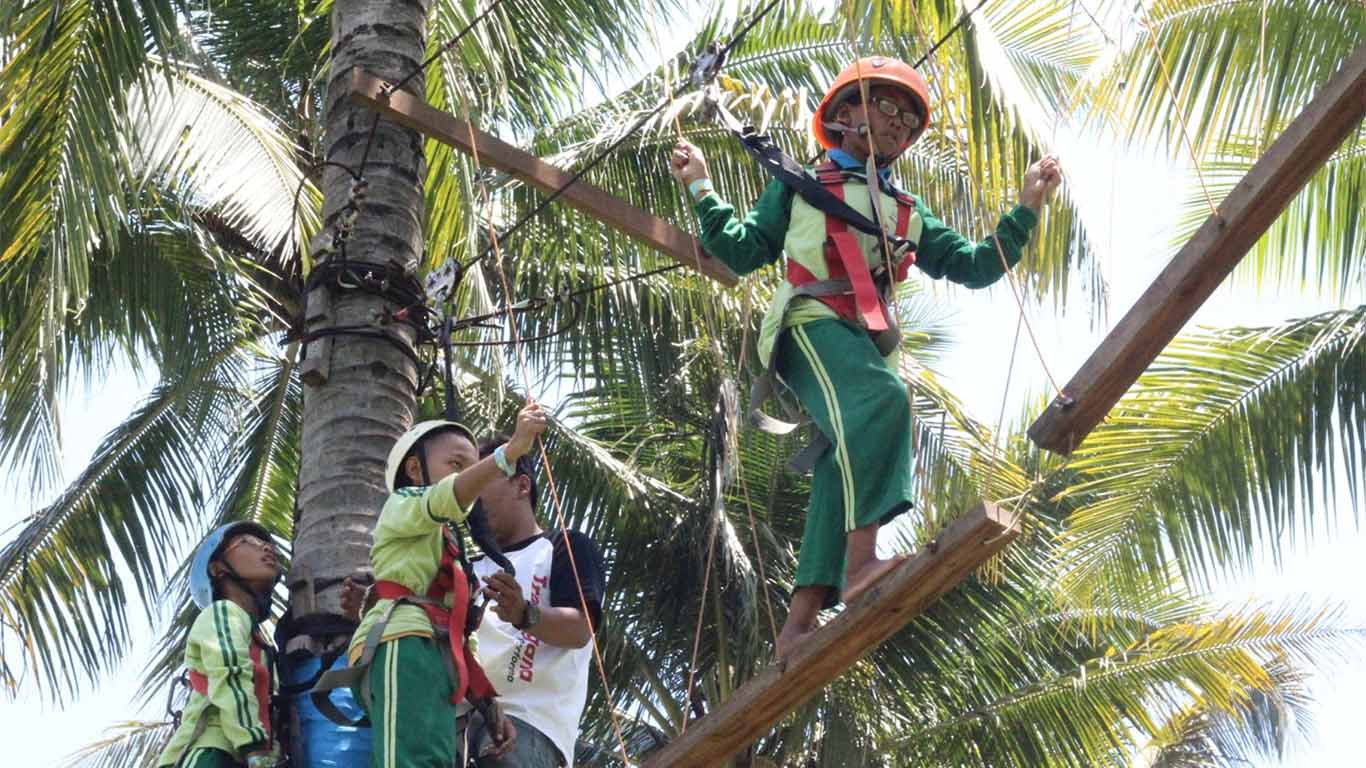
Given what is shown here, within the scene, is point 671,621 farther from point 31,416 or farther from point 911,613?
point 911,613

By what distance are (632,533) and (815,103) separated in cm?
273

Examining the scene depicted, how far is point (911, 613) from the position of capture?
555cm

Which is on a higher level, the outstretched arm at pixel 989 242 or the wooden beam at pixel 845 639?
the outstretched arm at pixel 989 242

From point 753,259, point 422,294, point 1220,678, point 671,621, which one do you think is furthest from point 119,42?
point 1220,678

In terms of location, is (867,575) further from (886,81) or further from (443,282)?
(443,282)

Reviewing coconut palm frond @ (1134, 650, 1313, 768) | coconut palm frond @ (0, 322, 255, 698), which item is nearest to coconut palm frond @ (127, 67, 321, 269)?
coconut palm frond @ (0, 322, 255, 698)

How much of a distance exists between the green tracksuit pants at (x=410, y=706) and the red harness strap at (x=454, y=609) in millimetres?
40

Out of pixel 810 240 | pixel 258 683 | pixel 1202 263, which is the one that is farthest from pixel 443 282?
pixel 1202 263

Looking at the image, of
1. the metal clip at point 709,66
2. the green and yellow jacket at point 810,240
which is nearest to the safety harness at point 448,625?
the green and yellow jacket at point 810,240

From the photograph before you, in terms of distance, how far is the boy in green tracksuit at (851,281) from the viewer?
5.60 meters

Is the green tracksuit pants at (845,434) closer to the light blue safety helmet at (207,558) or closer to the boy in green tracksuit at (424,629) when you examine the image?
the boy in green tracksuit at (424,629)

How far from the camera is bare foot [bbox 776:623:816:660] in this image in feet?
18.5

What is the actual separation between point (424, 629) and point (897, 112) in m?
1.89

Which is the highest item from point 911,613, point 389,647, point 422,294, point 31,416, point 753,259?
point 31,416
